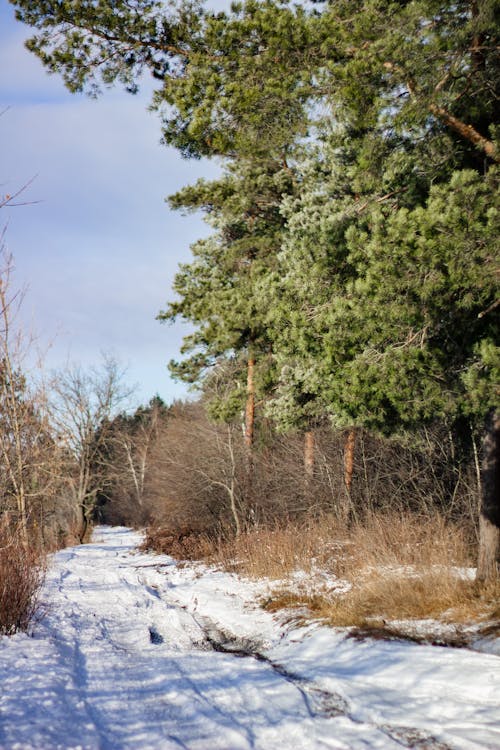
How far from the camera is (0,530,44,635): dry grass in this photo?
6488 millimetres

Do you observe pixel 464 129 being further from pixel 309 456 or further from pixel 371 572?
pixel 309 456

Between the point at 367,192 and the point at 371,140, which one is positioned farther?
the point at 367,192

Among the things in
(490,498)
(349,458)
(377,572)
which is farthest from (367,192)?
(349,458)

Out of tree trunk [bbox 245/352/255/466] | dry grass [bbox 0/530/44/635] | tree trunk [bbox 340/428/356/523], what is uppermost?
tree trunk [bbox 245/352/255/466]

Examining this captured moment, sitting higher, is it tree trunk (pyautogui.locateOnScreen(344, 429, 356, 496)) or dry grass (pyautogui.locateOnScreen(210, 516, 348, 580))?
tree trunk (pyautogui.locateOnScreen(344, 429, 356, 496))

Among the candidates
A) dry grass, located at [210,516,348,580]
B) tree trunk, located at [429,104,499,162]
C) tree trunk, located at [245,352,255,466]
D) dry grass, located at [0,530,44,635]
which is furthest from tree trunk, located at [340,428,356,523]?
dry grass, located at [0,530,44,635]

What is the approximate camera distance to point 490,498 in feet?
27.1

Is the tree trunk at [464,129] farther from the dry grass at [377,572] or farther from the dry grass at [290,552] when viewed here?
the dry grass at [290,552]

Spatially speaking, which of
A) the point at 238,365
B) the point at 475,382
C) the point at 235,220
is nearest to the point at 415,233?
the point at 475,382

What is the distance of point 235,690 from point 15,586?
3.06m

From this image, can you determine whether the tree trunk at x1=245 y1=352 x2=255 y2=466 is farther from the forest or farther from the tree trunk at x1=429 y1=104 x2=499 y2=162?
the tree trunk at x1=429 y1=104 x2=499 y2=162

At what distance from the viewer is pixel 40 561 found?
8578 mm

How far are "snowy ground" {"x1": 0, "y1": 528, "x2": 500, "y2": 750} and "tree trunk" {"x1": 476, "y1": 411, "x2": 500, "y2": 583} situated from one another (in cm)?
243

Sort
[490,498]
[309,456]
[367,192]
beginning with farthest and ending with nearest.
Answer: [309,456]
[367,192]
[490,498]
